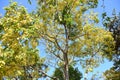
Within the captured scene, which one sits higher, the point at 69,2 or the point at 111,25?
the point at 111,25

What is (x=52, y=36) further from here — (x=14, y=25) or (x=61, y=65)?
(x=14, y=25)

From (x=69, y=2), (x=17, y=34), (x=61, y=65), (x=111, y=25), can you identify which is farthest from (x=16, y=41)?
(x=111, y=25)

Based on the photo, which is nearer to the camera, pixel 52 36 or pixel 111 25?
pixel 52 36

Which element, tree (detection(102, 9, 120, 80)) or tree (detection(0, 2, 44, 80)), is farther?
tree (detection(102, 9, 120, 80))

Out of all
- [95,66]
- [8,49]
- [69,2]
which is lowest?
[8,49]

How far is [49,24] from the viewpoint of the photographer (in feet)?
76.3

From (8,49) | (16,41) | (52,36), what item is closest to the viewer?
(8,49)

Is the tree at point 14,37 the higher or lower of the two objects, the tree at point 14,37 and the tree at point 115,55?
the lower

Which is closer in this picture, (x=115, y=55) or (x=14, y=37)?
(x=14, y=37)

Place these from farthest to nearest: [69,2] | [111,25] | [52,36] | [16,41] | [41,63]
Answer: [111,25] < [41,63] < [52,36] < [69,2] < [16,41]

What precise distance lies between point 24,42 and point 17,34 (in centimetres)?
79

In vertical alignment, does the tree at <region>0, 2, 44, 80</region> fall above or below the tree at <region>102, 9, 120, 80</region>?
below

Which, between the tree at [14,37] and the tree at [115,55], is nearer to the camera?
the tree at [14,37]

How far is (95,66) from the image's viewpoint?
23.7m
